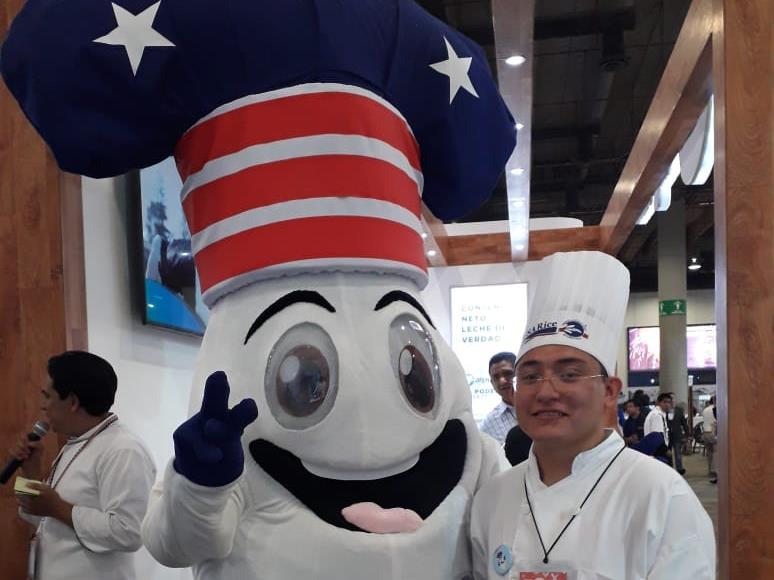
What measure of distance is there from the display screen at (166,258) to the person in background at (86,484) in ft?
2.44

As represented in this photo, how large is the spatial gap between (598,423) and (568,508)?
180 millimetres

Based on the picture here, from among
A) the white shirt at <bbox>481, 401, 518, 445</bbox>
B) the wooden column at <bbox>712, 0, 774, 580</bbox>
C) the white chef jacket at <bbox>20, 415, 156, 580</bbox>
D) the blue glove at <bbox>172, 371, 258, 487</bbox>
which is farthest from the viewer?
the white shirt at <bbox>481, 401, 518, 445</bbox>

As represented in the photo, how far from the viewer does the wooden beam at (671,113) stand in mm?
3408

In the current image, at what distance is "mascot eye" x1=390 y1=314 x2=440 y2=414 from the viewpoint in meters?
1.49

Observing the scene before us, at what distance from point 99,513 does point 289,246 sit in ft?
3.92

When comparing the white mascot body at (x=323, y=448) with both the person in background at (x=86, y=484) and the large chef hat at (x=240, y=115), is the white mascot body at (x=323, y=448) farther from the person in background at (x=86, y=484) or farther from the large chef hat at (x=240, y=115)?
the person in background at (x=86, y=484)

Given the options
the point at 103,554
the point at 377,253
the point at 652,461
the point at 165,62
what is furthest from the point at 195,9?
the point at 103,554

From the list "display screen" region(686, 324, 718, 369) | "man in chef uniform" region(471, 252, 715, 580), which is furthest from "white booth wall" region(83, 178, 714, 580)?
"display screen" region(686, 324, 718, 369)

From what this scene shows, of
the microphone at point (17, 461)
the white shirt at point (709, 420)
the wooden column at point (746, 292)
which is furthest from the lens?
the white shirt at point (709, 420)

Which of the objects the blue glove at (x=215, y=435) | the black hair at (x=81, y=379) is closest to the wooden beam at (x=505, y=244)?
the black hair at (x=81, y=379)

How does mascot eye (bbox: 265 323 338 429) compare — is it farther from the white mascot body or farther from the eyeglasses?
the eyeglasses

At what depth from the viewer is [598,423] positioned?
5.35ft

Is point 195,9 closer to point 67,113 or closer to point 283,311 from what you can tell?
point 67,113

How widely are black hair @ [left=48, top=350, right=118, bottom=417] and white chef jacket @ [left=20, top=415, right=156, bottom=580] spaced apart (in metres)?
0.11
